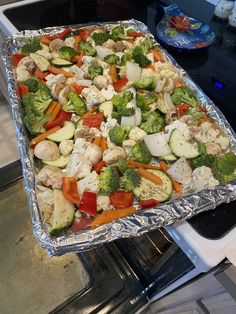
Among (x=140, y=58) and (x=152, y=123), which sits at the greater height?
(x=140, y=58)

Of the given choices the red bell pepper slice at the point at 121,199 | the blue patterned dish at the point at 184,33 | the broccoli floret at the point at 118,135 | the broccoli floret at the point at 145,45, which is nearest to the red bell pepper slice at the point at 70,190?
the red bell pepper slice at the point at 121,199

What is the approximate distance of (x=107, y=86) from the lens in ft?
4.37

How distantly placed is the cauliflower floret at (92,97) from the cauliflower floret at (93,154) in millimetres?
232

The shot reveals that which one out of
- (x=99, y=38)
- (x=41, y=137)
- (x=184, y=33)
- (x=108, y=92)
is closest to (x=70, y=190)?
(x=41, y=137)

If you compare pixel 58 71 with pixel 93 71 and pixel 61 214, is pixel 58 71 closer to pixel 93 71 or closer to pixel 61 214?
pixel 93 71

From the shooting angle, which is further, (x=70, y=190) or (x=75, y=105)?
(x=75, y=105)

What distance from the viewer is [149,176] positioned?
104cm

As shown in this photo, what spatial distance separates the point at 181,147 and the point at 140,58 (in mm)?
507

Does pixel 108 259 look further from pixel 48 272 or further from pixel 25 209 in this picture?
pixel 25 209

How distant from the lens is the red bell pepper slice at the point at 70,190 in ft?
3.23

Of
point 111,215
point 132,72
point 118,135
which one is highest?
point 132,72

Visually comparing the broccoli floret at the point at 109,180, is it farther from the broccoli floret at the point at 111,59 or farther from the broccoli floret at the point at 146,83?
the broccoli floret at the point at 111,59

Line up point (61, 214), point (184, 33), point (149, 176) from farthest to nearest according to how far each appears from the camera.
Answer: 1. point (184, 33)
2. point (149, 176)
3. point (61, 214)

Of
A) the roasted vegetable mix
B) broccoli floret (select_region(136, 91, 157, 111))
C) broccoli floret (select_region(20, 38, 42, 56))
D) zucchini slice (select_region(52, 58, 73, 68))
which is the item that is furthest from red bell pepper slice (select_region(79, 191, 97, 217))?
broccoli floret (select_region(20, 38, 42, 56))
